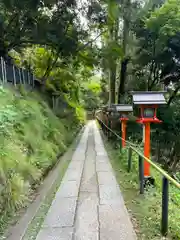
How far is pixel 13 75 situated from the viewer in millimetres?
9062

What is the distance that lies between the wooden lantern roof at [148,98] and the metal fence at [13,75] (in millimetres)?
4559

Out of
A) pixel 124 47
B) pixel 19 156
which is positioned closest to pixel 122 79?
pixel 124 47

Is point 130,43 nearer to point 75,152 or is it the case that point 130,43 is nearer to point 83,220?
point 75,152

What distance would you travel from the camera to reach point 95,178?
17.5ft

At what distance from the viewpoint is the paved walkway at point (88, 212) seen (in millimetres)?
2855

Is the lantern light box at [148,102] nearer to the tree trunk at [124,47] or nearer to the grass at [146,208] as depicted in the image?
the grass at [146,208]

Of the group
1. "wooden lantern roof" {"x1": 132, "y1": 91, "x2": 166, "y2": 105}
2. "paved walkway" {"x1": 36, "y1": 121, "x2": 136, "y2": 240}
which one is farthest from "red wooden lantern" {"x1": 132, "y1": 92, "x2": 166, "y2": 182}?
"paved walkway" {"x1": 36, "y1": 121, "x2": 136, "y2": 240}

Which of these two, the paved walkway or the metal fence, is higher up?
the metal fence

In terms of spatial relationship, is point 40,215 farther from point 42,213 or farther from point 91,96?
point 91,96

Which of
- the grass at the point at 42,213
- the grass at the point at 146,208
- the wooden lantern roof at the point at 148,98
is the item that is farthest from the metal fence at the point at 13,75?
the grass at the point at 146,208

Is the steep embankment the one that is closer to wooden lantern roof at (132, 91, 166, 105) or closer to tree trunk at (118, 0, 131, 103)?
wooden lantern roof at (132, 91, 166, 105)

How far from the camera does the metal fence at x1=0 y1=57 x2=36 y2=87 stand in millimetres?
8055

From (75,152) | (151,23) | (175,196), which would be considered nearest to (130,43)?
(151,23)

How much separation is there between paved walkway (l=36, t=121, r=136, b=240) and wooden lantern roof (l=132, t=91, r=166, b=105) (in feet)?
5.23
